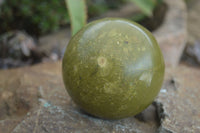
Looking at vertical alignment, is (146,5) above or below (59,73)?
above

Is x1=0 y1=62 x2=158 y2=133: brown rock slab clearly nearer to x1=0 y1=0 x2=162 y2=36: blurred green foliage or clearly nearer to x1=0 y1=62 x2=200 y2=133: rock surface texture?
x1=0 y1=62 x2=200 y2=133: rock surface texture

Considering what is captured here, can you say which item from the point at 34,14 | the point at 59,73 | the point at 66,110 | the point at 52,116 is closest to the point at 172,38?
the point at 59,73

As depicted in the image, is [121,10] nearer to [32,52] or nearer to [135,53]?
[32,52]

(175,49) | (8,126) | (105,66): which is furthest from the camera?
(175,49)

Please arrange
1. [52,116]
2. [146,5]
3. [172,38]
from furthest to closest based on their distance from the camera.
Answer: [146,5], [172,38], [52,116]

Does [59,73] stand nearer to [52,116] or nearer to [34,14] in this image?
[52,116]

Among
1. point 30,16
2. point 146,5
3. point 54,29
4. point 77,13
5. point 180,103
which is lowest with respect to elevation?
point 180,103

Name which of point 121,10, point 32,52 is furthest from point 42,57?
point 121,10
